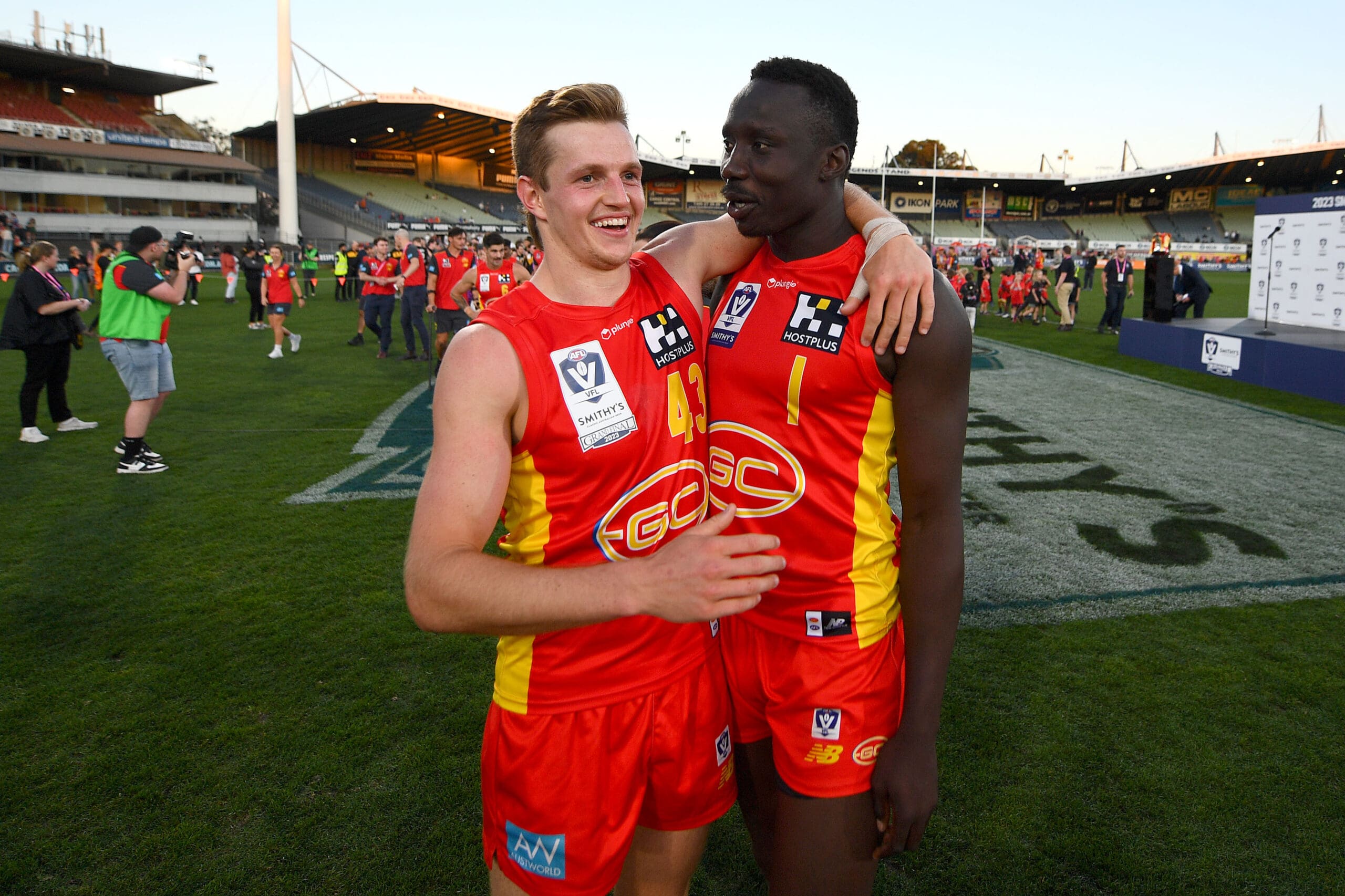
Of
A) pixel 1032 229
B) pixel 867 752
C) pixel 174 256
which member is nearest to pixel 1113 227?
pixel 1032 229

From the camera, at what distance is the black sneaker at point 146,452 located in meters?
7.96

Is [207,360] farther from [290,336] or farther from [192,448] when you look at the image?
[192,448]

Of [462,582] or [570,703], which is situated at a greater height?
[462,582]

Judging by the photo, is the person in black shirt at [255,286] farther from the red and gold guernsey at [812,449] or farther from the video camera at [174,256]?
the red and gold guernsey at [812,449]

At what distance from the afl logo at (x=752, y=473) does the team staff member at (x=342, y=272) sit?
2795 centimetres

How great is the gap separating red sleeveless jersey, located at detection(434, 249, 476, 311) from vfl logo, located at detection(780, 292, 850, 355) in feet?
36.7

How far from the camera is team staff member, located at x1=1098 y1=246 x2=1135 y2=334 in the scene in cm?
1869

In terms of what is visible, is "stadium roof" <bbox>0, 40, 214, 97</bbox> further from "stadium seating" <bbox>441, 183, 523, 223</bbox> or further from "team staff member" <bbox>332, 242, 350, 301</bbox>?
"team staff member" <bbox>332, 242, 350, 301</bbox>


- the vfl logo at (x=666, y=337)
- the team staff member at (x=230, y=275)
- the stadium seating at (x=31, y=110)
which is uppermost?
the stadium seating at (x=31, y=110)

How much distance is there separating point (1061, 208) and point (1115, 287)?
6154cm

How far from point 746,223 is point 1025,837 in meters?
2.50

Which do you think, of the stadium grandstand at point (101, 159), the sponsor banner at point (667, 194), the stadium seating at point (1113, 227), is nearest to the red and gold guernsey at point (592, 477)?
the stadium grandstand at point (101, 159)

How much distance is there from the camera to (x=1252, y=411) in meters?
10.5

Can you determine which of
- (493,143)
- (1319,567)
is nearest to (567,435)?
(1319,567)
